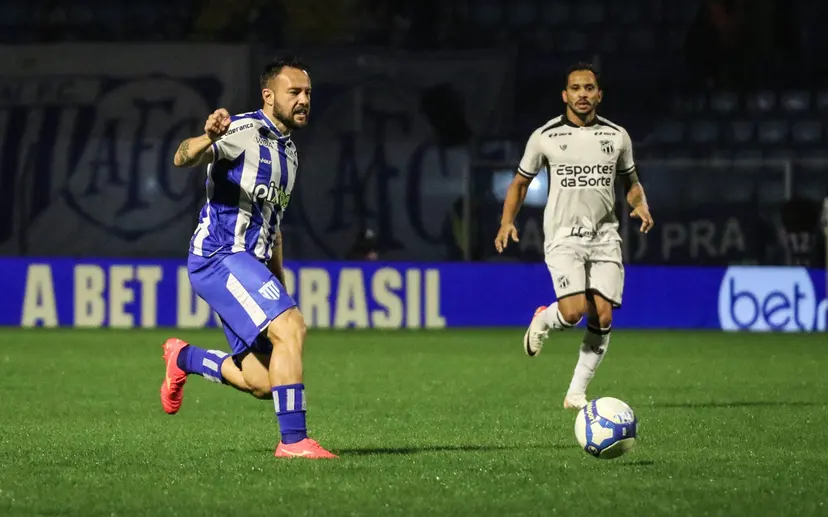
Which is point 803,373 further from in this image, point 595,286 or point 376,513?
point 376,513

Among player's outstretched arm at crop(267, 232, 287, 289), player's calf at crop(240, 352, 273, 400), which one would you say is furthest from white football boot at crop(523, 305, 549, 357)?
player's calf at crop(240, 352, 273, 400)

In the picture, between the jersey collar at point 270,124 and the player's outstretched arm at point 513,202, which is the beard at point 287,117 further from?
the player's outstretched arm at point 513,202

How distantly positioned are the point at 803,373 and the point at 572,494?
692cm

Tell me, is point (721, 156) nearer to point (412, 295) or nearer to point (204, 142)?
point (412, 295)

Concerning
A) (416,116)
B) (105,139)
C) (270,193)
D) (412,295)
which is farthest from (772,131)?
(270,193)

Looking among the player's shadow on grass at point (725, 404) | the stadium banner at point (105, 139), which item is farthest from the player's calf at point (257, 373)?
the stadium banner at point (105, 139)

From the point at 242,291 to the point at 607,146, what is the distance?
3329 millimetres

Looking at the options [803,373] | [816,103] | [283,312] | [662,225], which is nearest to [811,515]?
[283,312]

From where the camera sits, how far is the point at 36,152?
72.9ft

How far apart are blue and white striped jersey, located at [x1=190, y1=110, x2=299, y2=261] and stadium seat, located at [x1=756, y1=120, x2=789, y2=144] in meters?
15.8

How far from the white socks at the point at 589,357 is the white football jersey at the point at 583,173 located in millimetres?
563

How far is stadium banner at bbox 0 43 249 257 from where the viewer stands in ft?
70.6

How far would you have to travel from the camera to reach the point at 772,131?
21.7m

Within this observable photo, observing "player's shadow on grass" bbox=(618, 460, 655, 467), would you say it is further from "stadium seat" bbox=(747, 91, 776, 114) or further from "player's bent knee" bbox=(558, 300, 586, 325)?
"stadium seat" bbox=(747, 91, 776, 114)
